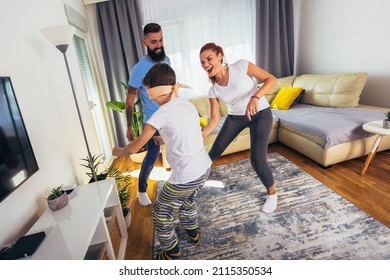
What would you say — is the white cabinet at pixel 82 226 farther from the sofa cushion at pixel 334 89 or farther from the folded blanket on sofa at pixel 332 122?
the sofa cushion at pixel 334 89

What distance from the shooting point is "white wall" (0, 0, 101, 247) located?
124cm

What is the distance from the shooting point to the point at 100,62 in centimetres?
338

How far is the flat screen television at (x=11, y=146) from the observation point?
41.2 inches

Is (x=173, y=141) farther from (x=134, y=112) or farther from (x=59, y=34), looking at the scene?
(x=134, y=112)

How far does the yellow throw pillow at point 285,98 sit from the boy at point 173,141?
2320 millimetres

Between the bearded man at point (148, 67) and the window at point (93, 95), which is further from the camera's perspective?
the window at point (93, 95)

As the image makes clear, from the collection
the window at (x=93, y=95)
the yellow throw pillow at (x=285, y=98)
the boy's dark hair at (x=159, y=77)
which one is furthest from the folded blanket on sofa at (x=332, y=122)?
the window at (x=93, y=95)

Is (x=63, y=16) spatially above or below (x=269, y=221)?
above

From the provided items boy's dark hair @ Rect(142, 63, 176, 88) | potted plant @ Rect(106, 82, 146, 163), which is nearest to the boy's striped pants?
boy's dark hair @ Rect(142, 63, 176, 88)

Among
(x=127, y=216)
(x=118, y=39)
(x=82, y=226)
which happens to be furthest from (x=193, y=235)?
(x=118, y=39)

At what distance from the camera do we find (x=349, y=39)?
9.43ft
